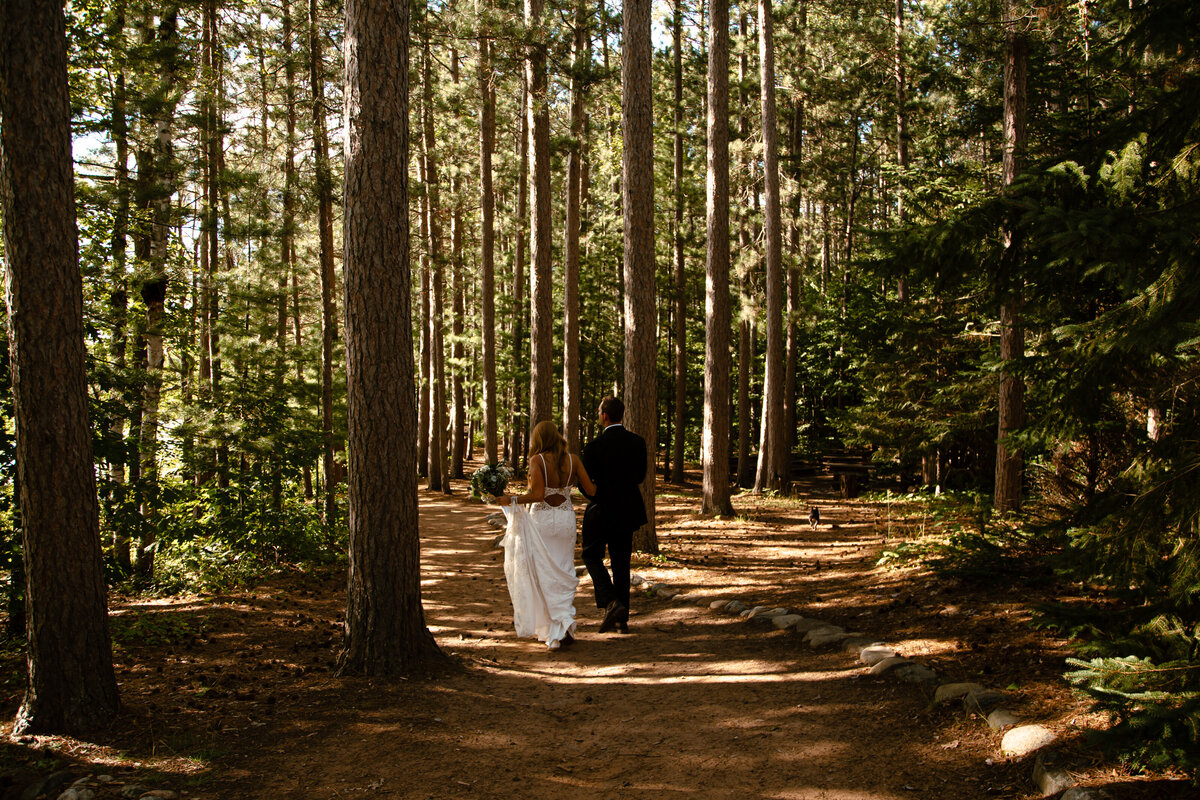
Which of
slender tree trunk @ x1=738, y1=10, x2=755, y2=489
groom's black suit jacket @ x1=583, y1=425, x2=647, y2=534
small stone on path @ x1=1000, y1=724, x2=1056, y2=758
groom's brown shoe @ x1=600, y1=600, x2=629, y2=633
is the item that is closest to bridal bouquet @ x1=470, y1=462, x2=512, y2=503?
groom's black suit jacket @ x1=583, y1=425, x2=647, y2=534

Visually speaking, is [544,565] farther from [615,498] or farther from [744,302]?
[744,302]

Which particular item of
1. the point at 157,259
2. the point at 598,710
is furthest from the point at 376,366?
the point at 157,259

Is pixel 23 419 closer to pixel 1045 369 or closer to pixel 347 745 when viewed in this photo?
pixel 347 745

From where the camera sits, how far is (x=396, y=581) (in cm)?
561

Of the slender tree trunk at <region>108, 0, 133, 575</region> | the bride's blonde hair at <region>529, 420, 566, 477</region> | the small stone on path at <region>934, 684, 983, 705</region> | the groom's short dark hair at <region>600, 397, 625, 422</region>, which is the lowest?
the small stone on path at <region>934, 684, 983, 705</region>

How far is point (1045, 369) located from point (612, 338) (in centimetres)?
2308

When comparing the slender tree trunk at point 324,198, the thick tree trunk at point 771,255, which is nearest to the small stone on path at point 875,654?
the slender tree trunk at point 324,198

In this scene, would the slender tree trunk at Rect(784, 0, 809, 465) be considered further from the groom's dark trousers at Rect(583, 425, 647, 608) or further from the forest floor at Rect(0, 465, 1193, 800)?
the groom's dark trousers at Rect(583, 425, 647, 608)

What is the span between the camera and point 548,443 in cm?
694

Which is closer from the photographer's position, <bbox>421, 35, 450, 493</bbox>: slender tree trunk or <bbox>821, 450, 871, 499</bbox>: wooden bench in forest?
<bbox>821, 450, 871, 499</bbox>: wooden bench in forest

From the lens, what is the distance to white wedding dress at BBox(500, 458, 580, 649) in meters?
6.92

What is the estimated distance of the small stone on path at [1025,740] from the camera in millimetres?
3771

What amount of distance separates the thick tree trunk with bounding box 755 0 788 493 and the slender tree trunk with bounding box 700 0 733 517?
3595mm

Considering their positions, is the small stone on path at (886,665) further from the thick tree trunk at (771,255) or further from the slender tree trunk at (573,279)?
the thick tree trunk at (771,255)
